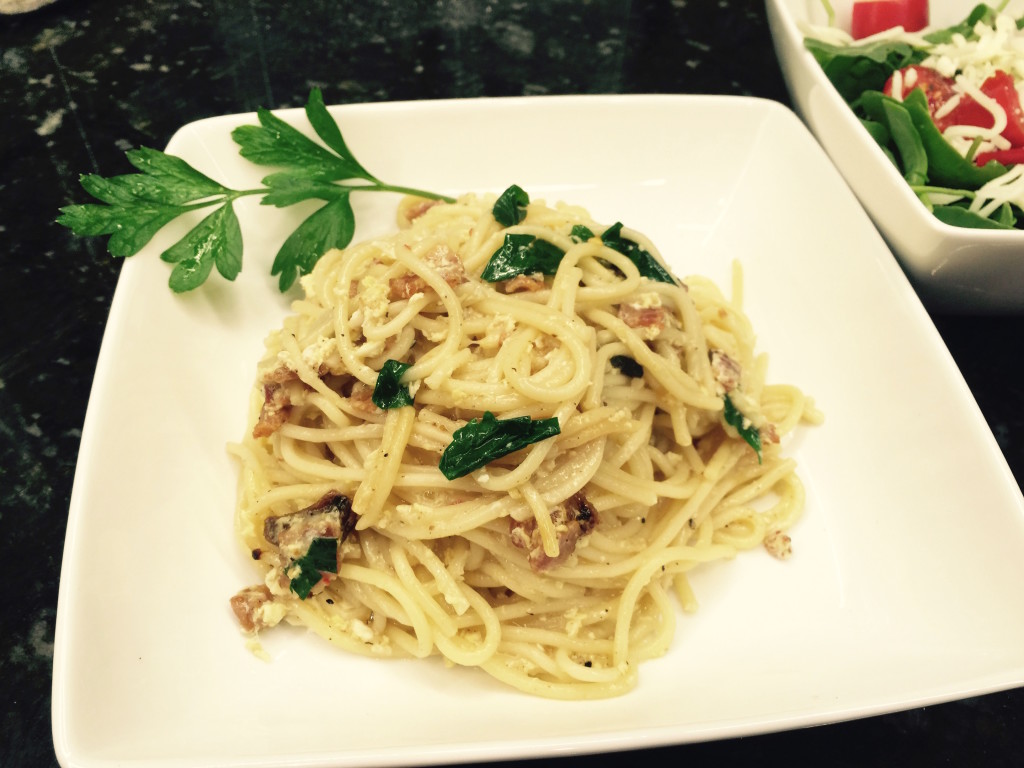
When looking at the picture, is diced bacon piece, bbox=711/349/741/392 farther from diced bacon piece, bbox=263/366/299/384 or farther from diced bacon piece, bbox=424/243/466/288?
diced bacon piece, bbox=263/366/299/384

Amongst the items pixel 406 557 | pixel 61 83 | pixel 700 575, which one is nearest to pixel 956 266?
pixel 700 575

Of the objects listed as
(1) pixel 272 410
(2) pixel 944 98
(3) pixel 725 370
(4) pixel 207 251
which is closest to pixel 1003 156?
(2) pixel 944 98

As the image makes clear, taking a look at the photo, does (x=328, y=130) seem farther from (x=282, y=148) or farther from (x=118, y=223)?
(x=118, y=223)

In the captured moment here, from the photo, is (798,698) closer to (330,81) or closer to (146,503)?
(146,503)

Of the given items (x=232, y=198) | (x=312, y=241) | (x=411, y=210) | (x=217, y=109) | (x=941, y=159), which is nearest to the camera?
(x=232, y=198)

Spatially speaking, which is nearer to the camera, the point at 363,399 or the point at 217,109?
the point at 363,399

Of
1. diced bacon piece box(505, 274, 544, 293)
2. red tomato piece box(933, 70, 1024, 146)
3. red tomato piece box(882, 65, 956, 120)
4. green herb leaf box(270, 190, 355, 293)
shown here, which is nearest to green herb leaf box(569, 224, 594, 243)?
diced bacon piece box(505, 274, 544, 293)
